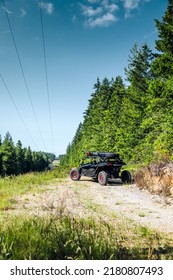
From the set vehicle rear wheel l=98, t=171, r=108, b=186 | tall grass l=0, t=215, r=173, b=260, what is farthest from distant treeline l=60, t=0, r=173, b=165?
tall grass l=0, t=215, r=173, b=260

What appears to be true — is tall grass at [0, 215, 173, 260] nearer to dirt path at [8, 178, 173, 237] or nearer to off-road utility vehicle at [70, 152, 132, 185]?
dirt path at [8, 178, 173, 237]

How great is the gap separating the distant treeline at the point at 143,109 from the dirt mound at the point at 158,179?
95cm

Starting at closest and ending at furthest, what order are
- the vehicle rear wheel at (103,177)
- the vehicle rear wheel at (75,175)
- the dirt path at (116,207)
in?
1. the dirt path at (116,207)
2. the vehicle rear wheel at (103,177)
3. the vehicle rear wheel at (75,175)

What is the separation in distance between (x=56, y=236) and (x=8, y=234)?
735 mm

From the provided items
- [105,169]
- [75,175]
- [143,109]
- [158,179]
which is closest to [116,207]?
[158,179]

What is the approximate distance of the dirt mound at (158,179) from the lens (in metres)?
11.3

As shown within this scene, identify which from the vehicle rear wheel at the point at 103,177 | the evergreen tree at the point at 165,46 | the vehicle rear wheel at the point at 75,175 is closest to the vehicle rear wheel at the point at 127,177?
the vehicle rear wheel at the point at 103,177

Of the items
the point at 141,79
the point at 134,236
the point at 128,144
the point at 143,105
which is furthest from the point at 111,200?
the point at 141,79

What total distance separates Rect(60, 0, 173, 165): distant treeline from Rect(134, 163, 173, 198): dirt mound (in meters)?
0.95

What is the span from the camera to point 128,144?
23.2 m

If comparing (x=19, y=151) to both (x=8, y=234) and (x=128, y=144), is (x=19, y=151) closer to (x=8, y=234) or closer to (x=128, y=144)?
(x=128, y=144)

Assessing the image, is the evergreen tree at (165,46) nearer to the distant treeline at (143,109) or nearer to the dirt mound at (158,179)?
the distant treeline at (143,109)

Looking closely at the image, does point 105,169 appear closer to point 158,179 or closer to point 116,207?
point 158,179

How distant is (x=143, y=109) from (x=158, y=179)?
11874mm
